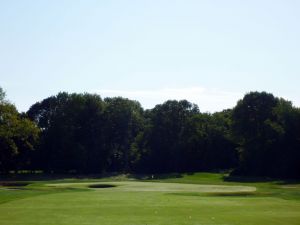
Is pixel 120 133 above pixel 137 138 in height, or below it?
above

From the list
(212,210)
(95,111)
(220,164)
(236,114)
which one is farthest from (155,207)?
(95,111)

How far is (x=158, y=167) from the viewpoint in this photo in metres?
122

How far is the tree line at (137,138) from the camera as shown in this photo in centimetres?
9888

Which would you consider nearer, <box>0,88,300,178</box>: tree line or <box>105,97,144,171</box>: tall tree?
<box>0,88,300,178</box>: tree line

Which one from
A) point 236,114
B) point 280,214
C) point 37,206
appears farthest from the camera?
point 236,114

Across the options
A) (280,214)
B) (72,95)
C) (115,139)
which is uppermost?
(72,95)

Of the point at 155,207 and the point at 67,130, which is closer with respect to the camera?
the point at 155,207

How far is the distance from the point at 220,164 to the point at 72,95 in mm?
40784

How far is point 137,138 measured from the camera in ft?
419

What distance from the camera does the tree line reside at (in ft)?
324

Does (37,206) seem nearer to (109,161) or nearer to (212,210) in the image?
(212,210)

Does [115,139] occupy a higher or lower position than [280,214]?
higher

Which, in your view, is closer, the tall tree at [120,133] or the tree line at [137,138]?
the tree line at [137,138]

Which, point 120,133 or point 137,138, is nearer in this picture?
point 137,138
